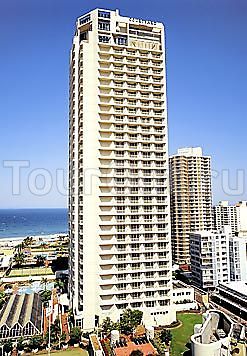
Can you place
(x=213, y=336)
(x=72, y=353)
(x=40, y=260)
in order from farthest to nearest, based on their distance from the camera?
(x=40, y=260) < (x=213, y=336) < (x=72, y=353)

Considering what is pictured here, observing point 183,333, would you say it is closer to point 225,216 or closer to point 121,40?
point 121,40

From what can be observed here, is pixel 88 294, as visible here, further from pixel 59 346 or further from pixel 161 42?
pixel 161 42

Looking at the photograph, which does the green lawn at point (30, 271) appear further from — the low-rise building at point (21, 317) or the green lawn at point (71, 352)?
the green lawn at point (71, 352)

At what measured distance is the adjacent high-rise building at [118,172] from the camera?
3047cm

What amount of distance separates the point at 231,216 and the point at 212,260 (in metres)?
35.8

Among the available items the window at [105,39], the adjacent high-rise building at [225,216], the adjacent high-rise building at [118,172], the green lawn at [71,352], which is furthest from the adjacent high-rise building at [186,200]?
the green lawn at [71,352]

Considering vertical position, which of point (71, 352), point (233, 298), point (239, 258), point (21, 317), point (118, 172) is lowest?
point (71, 352)

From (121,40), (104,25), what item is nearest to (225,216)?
(121,40)

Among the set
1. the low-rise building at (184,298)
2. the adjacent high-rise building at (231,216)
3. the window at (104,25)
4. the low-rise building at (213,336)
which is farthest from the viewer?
the adjacent high-rise building at (231,216)

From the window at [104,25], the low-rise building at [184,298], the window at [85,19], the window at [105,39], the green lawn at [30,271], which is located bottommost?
the green lawn at [30,271]

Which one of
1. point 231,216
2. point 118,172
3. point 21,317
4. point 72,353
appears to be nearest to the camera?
point 72,353

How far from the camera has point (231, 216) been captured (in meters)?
76.1

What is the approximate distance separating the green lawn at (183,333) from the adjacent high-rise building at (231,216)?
45.1m

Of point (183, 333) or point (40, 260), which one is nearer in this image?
point (183, 333)
